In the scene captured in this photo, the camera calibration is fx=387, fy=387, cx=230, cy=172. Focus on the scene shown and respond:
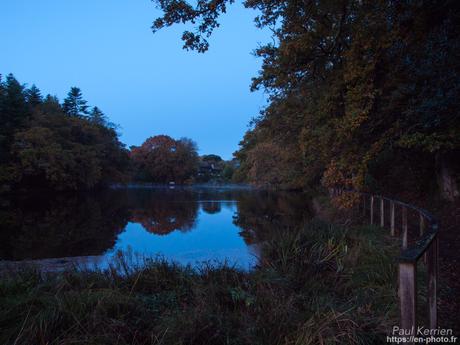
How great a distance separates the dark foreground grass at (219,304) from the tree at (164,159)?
294 feet

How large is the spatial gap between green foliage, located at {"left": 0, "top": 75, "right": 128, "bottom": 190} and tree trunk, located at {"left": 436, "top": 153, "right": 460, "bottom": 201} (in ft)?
117

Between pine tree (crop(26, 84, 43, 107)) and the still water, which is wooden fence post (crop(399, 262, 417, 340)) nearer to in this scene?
the still water

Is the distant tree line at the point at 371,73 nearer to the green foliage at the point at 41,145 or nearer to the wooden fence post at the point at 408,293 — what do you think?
the wooden fence post at the point at 408,293

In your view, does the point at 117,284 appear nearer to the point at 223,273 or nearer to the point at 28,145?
the point at 223,273

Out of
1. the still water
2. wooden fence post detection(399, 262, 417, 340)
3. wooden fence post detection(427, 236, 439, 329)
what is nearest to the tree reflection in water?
the still water

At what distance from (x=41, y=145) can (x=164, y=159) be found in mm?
54254

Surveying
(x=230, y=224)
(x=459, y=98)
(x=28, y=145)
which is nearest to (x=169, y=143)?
(x=28, y=145)

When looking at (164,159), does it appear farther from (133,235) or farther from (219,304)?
(219,304)

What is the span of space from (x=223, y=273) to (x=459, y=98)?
6772 mm

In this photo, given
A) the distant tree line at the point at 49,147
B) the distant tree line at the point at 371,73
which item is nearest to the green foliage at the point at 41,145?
the distant tree line at the point at 49,147

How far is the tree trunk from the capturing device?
14422 millimetres

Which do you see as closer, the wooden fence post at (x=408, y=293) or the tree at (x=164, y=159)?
the wooden fence post at (x=408, y=293)

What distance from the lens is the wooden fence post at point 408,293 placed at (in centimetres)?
286

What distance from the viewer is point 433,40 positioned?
9586mm
